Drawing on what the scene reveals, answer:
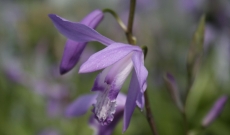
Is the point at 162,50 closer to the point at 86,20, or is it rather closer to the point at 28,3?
the point at 86,20

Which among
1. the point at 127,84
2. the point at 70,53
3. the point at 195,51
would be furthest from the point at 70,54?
the point at 127,84

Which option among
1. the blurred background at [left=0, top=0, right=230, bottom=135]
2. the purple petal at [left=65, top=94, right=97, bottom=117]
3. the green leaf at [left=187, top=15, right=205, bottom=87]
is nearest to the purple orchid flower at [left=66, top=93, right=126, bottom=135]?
the purple petal at [left=65, top=94, right=97, bottom=117]

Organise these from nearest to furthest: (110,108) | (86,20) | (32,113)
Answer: (110,108) < (86,20) < (32,113)

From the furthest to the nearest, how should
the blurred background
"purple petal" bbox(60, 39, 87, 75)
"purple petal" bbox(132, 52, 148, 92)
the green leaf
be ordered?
1. the blurred background
2. the green leaf
3. "purple petal" bbox(60, 39, 87, 75)
4. "purple petal" bbox(132, 52, 148, 92)

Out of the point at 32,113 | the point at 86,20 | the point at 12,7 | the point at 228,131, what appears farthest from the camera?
the point at 12,7

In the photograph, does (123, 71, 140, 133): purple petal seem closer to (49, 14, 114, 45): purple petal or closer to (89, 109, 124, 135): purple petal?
(49, 14, 114, 45): purple petal

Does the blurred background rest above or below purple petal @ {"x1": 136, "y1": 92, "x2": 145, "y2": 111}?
below

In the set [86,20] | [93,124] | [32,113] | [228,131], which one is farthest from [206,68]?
[86,20]

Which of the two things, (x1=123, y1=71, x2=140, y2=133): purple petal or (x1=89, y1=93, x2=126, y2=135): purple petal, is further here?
(x1=89, y1=93, x2=126, y2=135): purple petal
